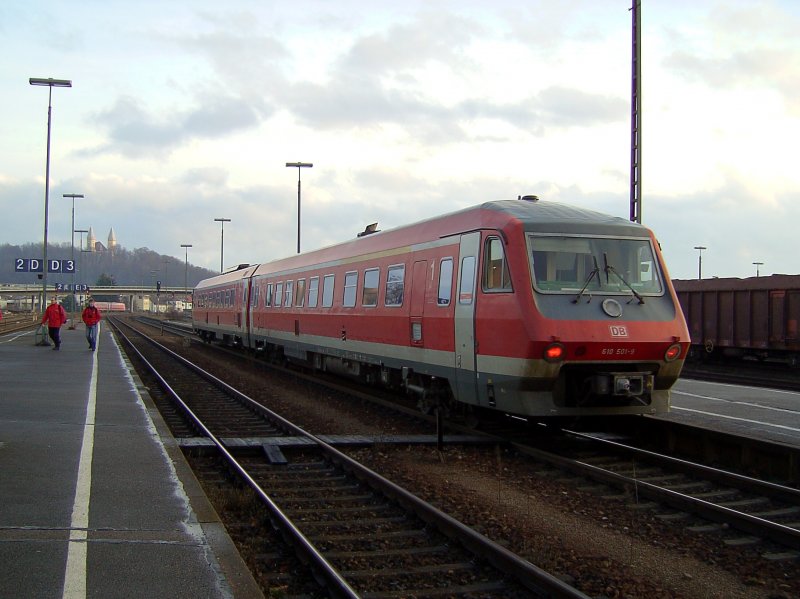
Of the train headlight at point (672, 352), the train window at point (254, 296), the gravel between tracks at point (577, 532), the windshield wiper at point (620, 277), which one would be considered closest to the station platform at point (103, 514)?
the gravel between tracks at point (577, 532)

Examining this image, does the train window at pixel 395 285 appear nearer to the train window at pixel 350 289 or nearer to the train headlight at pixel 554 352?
the train window at pixel 350 289

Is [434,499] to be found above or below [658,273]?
below

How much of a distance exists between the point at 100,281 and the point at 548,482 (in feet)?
409

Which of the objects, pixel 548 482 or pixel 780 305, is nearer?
pixel 548 482

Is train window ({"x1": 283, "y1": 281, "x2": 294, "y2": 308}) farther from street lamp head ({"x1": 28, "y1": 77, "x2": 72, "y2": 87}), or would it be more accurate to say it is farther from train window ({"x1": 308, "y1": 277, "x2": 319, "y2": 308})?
street lamp head ({"x1": 28, "y1": 77, "x2": 72, "y2": 87})

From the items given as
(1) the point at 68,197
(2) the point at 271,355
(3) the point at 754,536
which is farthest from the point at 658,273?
(1) the point at 68,197

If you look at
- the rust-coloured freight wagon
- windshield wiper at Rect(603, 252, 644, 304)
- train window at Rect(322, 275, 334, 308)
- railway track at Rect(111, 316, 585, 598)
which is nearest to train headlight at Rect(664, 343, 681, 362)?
windshield wiper at Rect(603, 252, 644, 304)

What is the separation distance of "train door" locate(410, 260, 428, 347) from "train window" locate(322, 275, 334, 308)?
5.06 metres

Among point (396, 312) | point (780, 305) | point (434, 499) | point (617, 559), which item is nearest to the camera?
point (617, 559)

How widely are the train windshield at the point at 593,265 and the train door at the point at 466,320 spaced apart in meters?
1.06

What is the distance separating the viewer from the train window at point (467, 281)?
416 inches

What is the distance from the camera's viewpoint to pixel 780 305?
22.5m

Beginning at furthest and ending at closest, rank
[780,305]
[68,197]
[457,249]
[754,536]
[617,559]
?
1. [68,197]
2. [780,305]
3. [457,249]
4. [754,536]
5. [617,559]

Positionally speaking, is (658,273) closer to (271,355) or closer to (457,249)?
(457,249)
